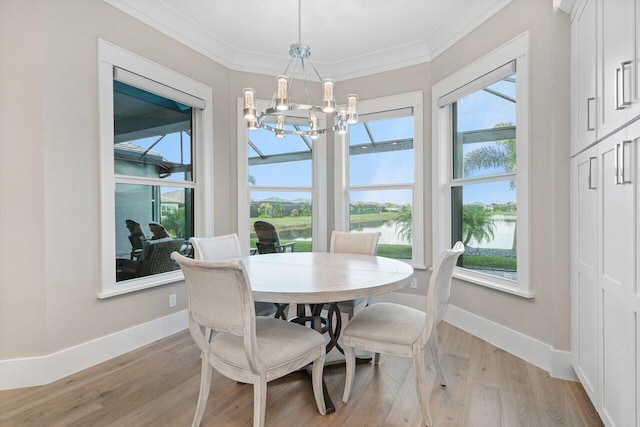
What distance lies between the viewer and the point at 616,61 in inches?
56.0

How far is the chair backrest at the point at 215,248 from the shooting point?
99.3 inches

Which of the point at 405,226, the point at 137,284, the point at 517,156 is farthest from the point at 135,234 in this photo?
the point at 517,156

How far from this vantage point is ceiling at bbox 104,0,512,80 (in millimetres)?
2762

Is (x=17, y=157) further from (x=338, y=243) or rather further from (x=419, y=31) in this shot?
(x=419, y=31)

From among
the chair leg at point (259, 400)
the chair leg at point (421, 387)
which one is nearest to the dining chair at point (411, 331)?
the chair leg at point (421, 387)

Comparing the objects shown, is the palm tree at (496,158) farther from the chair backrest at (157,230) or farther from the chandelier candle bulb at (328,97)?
the chair backrest at (157,230)

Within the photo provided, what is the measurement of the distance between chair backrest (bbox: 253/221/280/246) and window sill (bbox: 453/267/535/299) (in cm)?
203

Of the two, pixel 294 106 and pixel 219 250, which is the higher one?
pixel 294 106

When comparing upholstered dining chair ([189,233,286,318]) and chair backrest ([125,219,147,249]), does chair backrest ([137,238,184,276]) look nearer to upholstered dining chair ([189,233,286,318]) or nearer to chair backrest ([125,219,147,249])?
chair backrest ([125,219,147,249])


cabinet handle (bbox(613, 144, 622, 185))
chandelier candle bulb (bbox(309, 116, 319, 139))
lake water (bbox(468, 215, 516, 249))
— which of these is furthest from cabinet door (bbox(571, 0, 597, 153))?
chandelier candle bulb (bbox(309, 116, 319, 139))

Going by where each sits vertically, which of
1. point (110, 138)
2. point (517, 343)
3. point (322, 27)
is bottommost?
point (517, 343)

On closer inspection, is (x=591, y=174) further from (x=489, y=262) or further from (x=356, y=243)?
(x=356, y=243)

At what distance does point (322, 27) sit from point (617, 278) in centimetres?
297

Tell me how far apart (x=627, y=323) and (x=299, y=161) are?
130 inches
